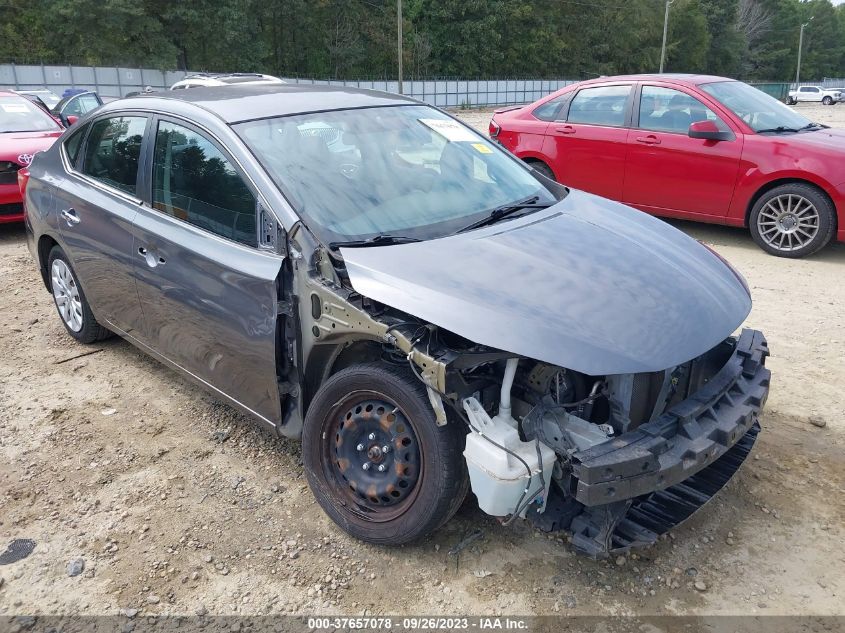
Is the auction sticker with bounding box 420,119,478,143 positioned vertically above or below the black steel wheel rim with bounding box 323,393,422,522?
above

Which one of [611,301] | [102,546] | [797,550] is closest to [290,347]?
[102,546]

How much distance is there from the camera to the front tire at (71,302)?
4508mm

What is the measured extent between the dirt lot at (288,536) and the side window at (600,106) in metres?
4.10

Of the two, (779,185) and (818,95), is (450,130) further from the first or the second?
(818,95)

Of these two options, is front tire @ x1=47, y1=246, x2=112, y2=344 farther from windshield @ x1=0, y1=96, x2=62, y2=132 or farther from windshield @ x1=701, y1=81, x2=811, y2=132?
windshield @ x1=701, y1=81, x2=811, y2=132

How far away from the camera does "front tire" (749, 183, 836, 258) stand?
628 cm

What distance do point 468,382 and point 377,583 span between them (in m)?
0.87

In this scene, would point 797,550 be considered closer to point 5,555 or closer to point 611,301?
point 611,301

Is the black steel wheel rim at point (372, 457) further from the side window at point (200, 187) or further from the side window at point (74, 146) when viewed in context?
the side window at point (74, 146)

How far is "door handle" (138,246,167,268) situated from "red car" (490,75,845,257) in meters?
5.36

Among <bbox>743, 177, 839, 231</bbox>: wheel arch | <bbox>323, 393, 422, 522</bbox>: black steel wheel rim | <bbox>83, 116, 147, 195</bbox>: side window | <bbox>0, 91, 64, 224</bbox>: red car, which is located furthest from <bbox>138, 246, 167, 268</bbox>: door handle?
<bbox>743, 177, 839, 231</bbox>: wheel arch

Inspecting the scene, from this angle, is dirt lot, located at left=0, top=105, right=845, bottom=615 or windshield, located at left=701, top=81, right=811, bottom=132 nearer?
dirt lot, located at left=0, top=105, right=845, bottom=615

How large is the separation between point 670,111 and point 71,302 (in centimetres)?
590

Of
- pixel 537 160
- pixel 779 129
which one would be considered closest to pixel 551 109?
pixel 537 160
